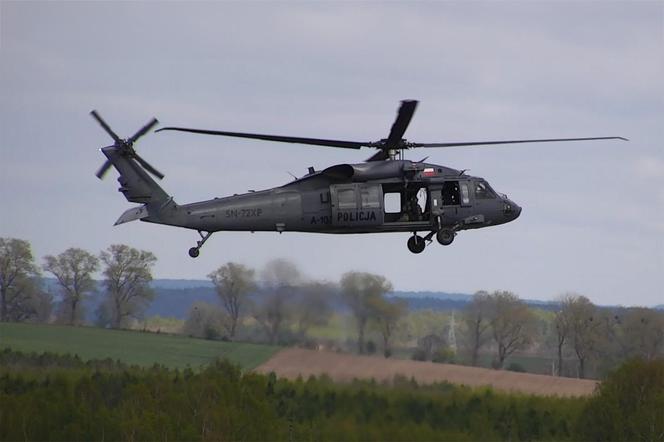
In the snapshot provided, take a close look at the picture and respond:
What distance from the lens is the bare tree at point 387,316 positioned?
142ft

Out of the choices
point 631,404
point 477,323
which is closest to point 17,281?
point 477,323

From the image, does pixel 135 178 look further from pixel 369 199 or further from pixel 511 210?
pixel 511 210

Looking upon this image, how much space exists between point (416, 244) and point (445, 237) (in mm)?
995

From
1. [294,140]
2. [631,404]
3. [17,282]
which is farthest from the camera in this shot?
[631,404]

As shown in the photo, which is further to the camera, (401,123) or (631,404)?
(631,404)

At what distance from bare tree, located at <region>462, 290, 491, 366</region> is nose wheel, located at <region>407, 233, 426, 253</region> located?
40.1 ft

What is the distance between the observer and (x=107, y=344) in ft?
189

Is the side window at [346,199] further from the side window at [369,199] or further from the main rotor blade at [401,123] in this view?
the main rotor blade at [401,123]

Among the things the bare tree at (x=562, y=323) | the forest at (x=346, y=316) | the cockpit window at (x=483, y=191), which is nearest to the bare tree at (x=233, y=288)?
the forest at (x=346, y=316)

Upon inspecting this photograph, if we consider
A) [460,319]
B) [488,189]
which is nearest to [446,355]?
[460,319]

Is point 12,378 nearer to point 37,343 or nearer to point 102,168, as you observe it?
point 37,343

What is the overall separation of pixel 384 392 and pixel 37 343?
17.7 metres

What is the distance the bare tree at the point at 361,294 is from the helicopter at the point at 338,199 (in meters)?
2.79

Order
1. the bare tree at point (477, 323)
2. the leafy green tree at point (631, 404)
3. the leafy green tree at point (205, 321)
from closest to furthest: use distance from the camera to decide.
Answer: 1. the leafy green tree at point (205, 321)
2. the bare tree at point (477, 323)
3. the leafy green tree at point (631, 404)
